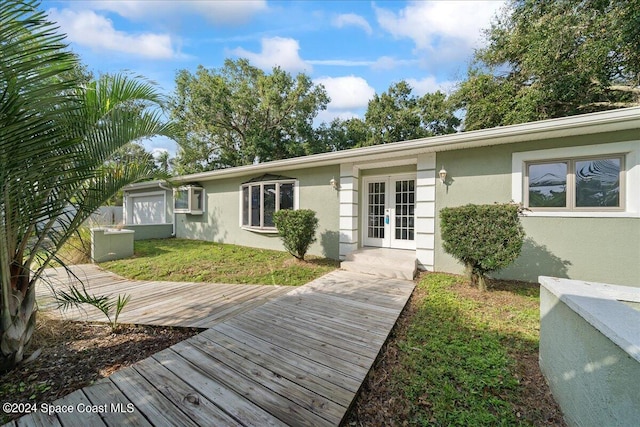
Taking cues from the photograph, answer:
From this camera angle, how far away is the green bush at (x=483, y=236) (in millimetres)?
3865

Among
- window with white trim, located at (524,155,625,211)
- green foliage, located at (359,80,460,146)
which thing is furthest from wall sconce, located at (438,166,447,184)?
green foliage, located at (359,80,460,146)

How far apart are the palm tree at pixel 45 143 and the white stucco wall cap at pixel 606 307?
12.1 feet

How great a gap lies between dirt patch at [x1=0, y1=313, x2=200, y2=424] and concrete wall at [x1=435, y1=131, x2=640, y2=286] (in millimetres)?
5389

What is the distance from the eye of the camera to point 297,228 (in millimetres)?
6004

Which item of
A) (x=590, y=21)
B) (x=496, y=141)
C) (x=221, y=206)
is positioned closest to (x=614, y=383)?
(x=496, y=141)

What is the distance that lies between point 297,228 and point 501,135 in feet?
15.0

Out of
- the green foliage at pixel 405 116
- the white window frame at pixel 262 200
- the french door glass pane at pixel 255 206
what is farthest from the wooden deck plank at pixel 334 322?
the green foliage at pixel 405 116

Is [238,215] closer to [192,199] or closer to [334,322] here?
[192,199]

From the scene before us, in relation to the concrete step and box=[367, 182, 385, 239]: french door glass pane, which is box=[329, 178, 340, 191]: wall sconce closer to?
box=[367, 182, 385, 239]: french door glass pane

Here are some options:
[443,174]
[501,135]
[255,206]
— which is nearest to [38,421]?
[443,174]

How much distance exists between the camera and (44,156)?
77.9 inches

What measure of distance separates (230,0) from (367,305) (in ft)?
23.2

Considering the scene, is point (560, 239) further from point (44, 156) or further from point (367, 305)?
point (44, 156)

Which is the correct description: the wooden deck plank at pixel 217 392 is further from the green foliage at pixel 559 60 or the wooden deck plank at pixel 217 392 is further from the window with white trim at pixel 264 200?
the green foliage at pixel 559 60
